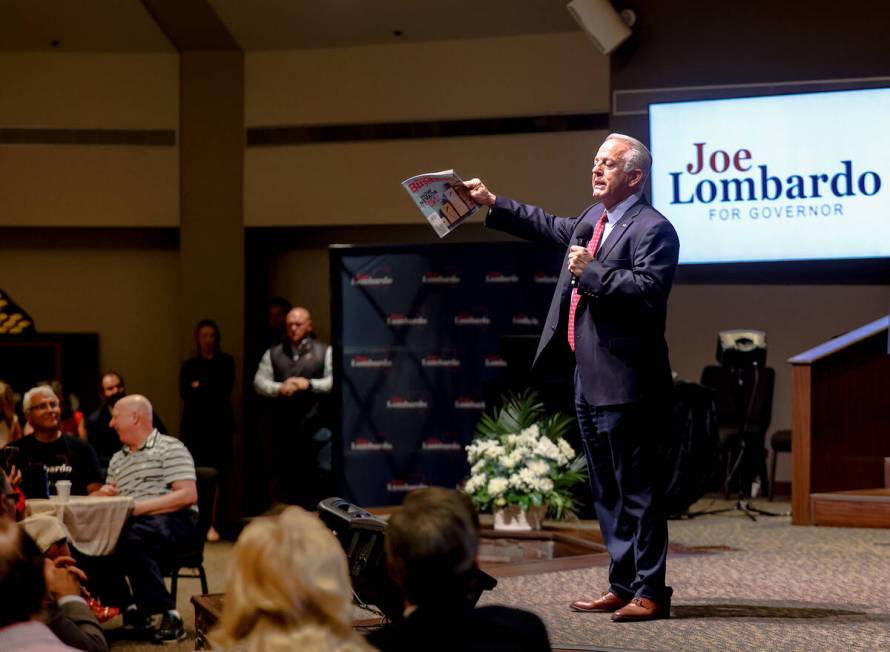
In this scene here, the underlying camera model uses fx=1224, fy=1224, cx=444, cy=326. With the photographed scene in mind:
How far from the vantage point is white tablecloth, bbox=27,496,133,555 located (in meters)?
4.91

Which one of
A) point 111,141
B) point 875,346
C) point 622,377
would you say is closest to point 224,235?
point 111,141

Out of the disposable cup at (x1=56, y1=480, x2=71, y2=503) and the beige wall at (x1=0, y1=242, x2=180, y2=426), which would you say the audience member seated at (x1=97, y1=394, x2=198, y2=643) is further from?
the beige wall at (x1=0, y1=242, x2=180, y2=426)

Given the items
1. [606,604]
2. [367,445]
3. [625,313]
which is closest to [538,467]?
[367,445]

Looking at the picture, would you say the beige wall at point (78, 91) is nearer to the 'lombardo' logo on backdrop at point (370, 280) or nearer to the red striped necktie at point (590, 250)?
the 'lombardo' logo on backdrop at point (370, 280)

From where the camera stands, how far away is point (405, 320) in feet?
24.7

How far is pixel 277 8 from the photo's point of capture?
9.33 metres

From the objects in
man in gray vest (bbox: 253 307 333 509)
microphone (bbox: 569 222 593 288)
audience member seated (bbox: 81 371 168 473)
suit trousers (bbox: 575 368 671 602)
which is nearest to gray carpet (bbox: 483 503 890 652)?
suit trousers (bbox: 575 368 671 602)

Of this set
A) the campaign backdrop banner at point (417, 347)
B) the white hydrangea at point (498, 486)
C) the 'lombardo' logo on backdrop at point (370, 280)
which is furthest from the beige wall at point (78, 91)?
the white hydrangea at point (498, 486)

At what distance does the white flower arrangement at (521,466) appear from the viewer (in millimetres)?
6234

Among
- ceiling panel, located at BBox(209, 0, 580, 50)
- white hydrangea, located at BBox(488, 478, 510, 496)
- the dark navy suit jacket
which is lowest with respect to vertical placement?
white hydrangea, located at BBox(488, 478, 510, 496)

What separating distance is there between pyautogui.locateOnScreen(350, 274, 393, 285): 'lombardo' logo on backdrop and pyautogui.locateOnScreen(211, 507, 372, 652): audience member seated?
5885mm

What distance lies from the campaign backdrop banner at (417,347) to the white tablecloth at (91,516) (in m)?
2.47

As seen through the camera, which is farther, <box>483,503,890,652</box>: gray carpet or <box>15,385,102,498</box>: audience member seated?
<box>15,385,102,498</box>: audience member seated

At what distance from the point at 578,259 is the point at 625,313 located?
0.23 meters
